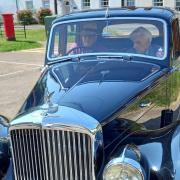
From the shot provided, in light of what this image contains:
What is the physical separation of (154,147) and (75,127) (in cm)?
77

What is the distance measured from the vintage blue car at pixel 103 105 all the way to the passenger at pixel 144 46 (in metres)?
0.01

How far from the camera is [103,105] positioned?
363 cm

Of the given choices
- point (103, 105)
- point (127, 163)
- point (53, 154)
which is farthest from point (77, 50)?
point (127, 163)

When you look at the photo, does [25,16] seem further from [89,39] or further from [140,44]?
[140,44]

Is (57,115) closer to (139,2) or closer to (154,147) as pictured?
(154,147)

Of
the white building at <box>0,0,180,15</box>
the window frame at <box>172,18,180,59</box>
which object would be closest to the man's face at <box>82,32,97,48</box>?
the window frame at <box>172,18,180,59</box>

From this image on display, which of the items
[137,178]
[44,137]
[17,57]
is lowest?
[17,57]

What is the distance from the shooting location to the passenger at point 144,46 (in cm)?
478

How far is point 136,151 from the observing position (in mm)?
3316

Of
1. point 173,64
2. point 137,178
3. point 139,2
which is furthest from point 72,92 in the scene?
point 139,2

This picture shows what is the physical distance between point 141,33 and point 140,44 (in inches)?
7.8

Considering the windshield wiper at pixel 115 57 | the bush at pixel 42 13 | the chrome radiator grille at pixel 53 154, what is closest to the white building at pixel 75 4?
the bush at pixel 42 13

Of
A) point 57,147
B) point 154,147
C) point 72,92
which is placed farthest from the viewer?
point 72,92

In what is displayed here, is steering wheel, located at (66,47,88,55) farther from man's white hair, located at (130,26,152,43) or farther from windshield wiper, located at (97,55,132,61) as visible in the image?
man's white hair, located at (130,26,152,43)
